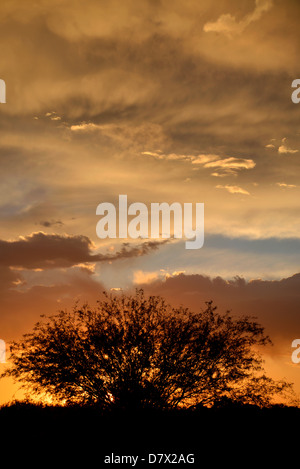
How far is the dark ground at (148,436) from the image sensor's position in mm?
16516

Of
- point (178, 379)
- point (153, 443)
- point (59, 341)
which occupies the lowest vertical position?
point (153, 443)

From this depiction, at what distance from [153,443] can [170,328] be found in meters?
7.42

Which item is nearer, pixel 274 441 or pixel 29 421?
pixel 274 441

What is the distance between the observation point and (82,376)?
23.9 m

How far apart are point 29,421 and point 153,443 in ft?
23.0

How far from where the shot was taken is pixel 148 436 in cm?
1895

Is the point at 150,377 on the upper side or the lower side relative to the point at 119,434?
upper

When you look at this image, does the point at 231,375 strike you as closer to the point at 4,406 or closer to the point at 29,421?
the point at 29,421

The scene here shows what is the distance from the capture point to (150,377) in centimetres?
2375

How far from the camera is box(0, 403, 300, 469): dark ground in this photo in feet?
54.2
